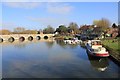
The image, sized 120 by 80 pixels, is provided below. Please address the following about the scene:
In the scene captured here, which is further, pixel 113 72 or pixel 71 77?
pixel 113 72

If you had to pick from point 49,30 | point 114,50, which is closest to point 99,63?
point 114,50

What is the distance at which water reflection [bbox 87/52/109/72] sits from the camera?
86.4ft

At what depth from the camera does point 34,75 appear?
22.4 meters

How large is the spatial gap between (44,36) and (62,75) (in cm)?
8794

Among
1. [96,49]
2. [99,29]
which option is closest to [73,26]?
[99,29]

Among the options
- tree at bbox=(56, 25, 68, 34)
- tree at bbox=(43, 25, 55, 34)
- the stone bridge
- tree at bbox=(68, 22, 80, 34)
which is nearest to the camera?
the stone bridge

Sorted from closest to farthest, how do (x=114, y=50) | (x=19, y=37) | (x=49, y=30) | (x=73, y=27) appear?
(x=114, y=50) < (x=19, y=37) < (x=73, y=27) < (x=49, y=30)

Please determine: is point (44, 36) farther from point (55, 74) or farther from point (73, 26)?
point (55, 74)

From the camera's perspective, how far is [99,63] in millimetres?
29344

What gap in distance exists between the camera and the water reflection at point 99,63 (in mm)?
26342

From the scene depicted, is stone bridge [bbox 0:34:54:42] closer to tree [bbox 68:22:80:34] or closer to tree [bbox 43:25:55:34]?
tree [bbox 68:22:80:34]

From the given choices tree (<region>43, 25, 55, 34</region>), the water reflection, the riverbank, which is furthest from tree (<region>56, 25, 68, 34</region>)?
the water reflection

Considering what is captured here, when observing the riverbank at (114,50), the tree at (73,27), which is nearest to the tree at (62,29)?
the tree at (73,27)

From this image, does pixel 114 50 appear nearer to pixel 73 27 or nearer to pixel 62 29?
pixel 62 29
